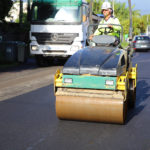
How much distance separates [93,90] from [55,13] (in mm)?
10688

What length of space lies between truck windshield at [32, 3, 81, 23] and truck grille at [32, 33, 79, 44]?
0.66 m

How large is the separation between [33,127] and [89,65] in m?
1.38

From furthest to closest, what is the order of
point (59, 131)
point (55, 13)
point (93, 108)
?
point (55, 13)
point (93, 108)
point (59, 131)

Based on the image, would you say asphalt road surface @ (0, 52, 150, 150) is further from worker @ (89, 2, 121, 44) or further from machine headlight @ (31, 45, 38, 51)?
machine headlight @ (31, 45, 38, 51)

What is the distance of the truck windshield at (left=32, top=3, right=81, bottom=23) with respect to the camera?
15.6 metres

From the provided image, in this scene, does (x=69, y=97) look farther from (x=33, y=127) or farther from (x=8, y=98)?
(x=8, y=98)

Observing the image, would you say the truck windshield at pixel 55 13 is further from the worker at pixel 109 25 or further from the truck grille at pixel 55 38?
the worker at pixel 109 25

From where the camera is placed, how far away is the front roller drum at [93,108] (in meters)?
5.43

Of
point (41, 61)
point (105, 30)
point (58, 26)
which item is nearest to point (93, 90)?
point (105, 30)

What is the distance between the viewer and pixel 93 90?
5633 mm

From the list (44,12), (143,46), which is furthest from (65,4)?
(143,46)

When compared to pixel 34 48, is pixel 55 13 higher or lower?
higher

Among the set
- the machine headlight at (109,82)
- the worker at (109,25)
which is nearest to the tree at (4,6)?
the worker at (109,25)

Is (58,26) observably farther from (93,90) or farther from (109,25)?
(93,90)
